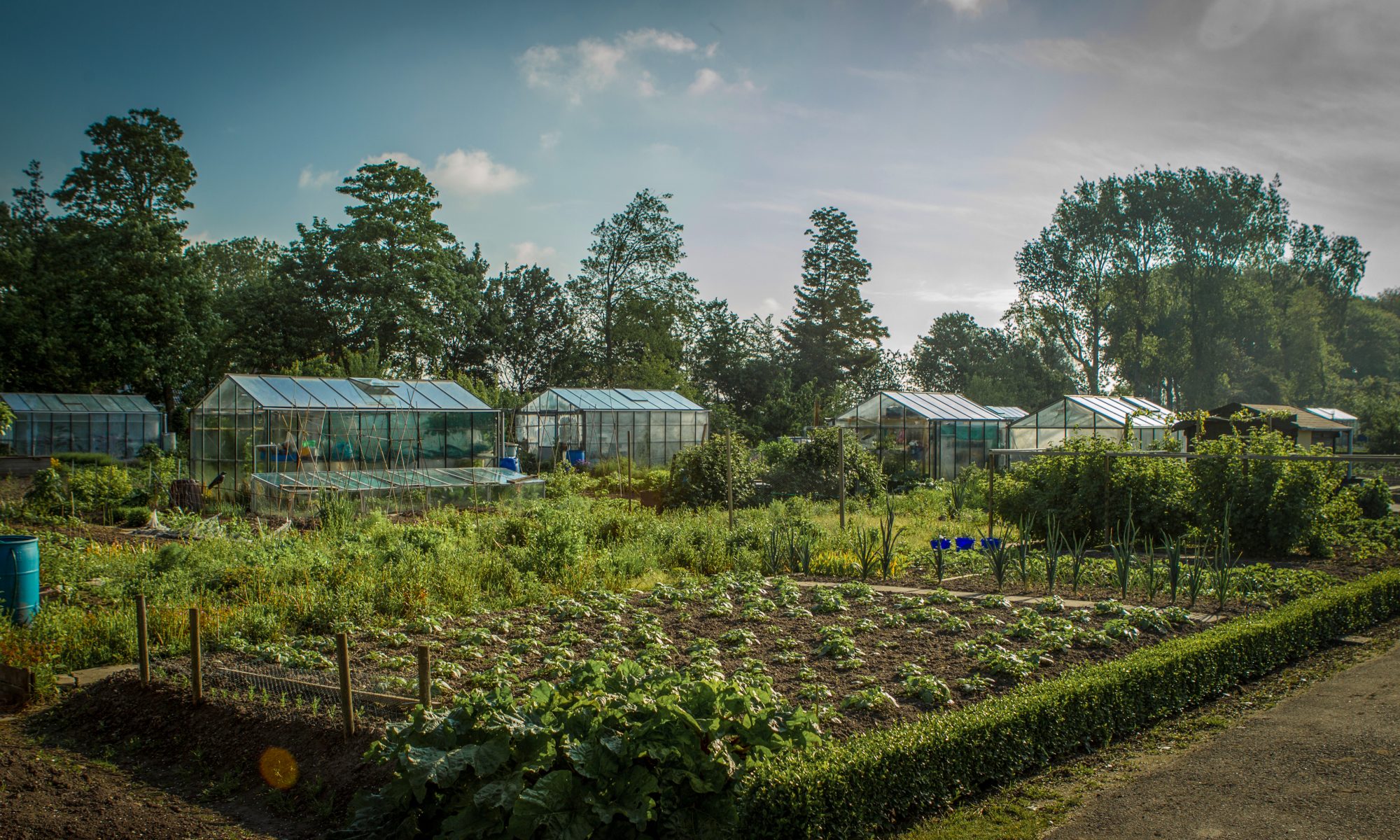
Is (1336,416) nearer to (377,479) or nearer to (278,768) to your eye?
(377,479)

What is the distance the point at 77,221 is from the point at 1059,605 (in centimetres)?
3304

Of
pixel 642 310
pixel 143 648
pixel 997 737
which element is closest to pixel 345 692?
pixel 143 648

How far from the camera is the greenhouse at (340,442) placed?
52.6 feet

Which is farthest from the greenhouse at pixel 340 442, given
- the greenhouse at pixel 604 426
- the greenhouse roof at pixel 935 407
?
the greenhouse roof at pixel 935 407

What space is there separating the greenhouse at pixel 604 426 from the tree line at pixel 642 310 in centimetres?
350

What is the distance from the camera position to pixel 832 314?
43750 mm

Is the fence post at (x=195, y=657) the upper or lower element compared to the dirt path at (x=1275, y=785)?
upper

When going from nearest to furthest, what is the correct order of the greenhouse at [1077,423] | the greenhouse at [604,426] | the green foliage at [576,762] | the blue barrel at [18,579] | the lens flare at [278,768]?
1. the green foliage at [576,762]
2. the lens flare at [278,768]
3. the blue barrel at [18,579]
4. the greenhouse at [1077,423]
5. the greenhouse at [604,426]

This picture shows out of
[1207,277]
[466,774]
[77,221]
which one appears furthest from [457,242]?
[1207,277]

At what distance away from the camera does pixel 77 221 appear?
29.3 metres

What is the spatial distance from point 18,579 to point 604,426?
18.0 m

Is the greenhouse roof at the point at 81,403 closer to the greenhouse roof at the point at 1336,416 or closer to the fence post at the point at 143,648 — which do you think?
the fence post at the point at 143,648

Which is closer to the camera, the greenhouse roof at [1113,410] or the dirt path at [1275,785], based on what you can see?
the dirt path at [1275,785]

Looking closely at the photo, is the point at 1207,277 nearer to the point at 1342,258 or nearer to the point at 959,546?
the point at 1342,258
